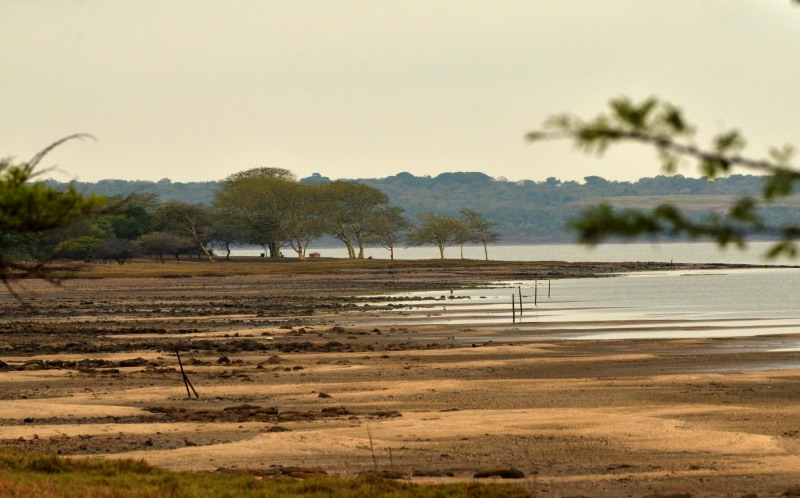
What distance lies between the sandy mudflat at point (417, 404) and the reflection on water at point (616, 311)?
168 inches

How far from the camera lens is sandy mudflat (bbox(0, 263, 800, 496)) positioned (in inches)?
634

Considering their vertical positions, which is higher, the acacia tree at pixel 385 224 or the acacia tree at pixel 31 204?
the acacia tree at pixel 385 224

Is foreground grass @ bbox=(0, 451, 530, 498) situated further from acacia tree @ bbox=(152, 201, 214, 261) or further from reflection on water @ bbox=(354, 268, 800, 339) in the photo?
acacia tree @ bbox=(152, 201, 214, 261)

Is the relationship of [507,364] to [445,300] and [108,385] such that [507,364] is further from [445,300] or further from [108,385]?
[445,300]

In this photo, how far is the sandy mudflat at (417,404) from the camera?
16.1 metres

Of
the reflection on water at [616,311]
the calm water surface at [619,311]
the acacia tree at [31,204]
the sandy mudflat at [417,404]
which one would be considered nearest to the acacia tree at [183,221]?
the reflection on water at [616,311]

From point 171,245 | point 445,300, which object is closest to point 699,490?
point 445,300

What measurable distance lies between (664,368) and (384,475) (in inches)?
647

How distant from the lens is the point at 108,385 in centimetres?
2503

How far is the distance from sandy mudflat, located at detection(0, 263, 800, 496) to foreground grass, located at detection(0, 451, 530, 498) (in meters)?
1.69

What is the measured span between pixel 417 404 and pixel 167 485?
399 inches

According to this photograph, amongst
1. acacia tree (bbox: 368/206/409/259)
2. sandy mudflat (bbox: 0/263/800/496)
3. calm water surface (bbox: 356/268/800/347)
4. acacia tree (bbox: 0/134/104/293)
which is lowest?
calm water surface (bbox: 356/268/800/347)

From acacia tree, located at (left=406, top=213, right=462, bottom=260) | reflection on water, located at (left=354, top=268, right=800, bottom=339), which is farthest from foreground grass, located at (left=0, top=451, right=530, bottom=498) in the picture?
acacia tree, located at (left=406, top=213, right=462, bottom=260)

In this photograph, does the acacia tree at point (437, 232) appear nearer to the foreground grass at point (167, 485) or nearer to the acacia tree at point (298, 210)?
the acacia tree at point (298, 210)
